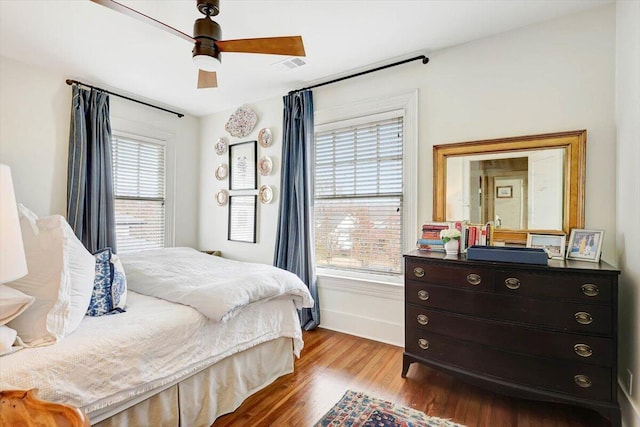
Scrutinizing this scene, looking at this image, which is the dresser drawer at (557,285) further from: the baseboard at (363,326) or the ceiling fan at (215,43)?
the ceiling fan at (215,43)

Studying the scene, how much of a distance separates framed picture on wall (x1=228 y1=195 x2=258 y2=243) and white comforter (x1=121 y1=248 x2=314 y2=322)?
3.55 ft

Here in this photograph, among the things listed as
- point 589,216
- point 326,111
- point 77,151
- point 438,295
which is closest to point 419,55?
point 326,111

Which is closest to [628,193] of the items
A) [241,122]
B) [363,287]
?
[363,287]

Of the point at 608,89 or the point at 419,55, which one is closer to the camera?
the point at 608,89

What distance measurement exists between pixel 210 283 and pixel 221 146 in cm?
265

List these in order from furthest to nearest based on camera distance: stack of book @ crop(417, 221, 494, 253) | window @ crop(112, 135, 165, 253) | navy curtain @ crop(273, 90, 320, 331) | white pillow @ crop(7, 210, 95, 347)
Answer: window @ crop(112, 135, 165, 253)
navy curtain @ crop(273, 90, 320, 331)
stack of book @ crop(417, 221, 494, 253)
white pillow @ crop(7, 210, 95, 347)

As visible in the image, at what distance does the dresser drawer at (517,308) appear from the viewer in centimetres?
172

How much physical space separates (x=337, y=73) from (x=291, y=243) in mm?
1877

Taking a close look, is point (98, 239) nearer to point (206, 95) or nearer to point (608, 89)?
point (206, 95)

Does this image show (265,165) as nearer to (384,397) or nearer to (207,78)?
(207,78)

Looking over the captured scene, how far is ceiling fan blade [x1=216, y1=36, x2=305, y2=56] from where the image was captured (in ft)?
5.56

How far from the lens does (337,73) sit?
3209 mm

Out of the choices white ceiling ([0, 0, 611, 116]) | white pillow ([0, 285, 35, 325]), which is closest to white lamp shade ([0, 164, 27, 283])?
white pillow ([0, 285, 35, 325])

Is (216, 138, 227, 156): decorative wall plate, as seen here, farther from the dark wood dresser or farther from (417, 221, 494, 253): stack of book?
the dark wood dresser
